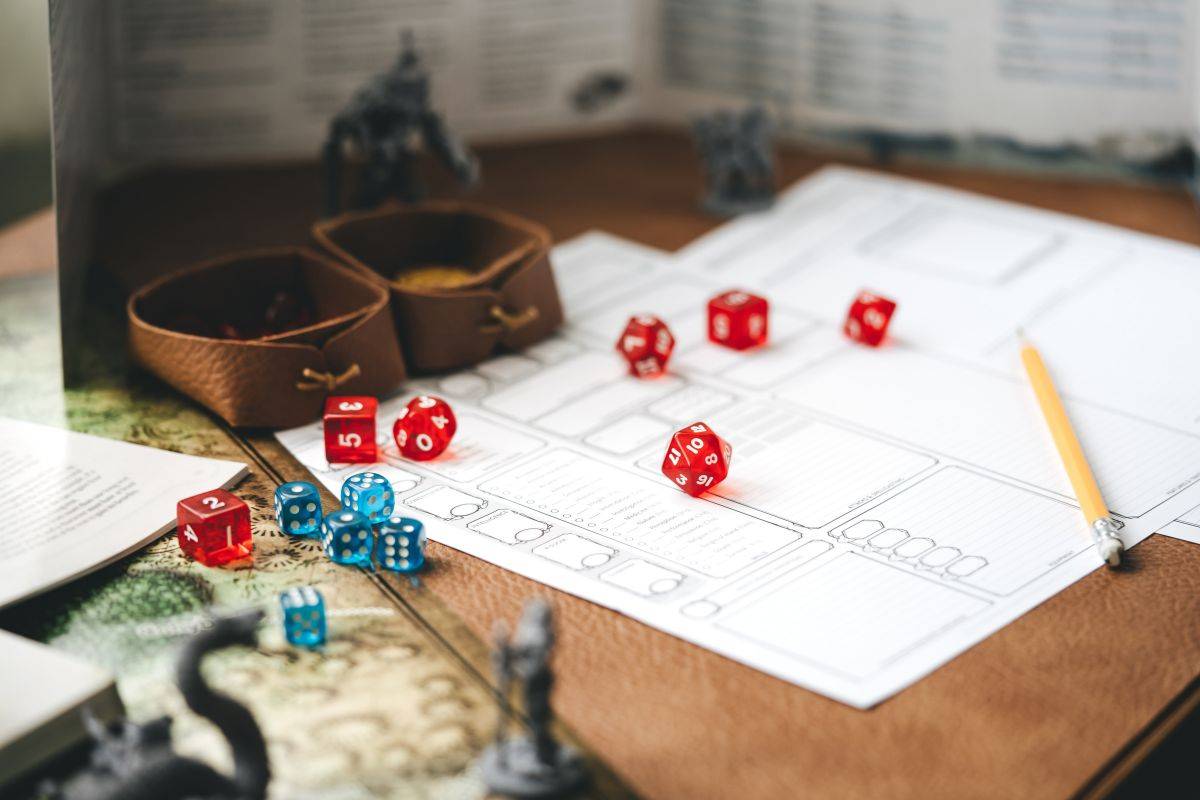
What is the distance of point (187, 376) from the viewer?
1100 millimetres

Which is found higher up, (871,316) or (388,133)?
(388,133)

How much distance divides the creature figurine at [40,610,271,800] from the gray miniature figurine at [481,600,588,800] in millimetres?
124

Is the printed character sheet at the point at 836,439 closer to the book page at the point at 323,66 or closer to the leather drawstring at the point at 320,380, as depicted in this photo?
the leather drawstring at the point at 320,380

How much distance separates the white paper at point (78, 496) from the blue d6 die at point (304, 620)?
16 cm

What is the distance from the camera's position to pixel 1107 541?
0.90 metres

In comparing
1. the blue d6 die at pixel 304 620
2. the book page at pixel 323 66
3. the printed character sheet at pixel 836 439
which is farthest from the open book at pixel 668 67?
the blue d6 die at pixel 304 620

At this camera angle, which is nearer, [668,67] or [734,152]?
[734,152]

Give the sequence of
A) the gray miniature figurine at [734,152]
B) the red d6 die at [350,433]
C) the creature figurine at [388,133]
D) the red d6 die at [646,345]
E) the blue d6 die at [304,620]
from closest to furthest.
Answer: the blue d6 die at [304,620] → the red d6 die at [350,433] → the red d6 die at [646,345] → the creature figurine at [388,133] → the gray miniature figurine at [734,152]

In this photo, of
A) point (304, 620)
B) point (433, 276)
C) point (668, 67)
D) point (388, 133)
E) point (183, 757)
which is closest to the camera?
point (183, 757)

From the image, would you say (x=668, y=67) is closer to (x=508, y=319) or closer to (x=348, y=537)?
(x=508, y=319)

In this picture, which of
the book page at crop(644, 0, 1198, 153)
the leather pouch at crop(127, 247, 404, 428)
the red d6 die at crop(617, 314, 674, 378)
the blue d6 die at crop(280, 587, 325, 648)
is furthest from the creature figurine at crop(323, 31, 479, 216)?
the blue d6 die at crop(280, 587, 325, 648)

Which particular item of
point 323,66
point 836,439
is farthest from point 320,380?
point 323,66

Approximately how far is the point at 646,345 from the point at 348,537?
0.37 m

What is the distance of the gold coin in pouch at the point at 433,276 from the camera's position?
4.12 ft
